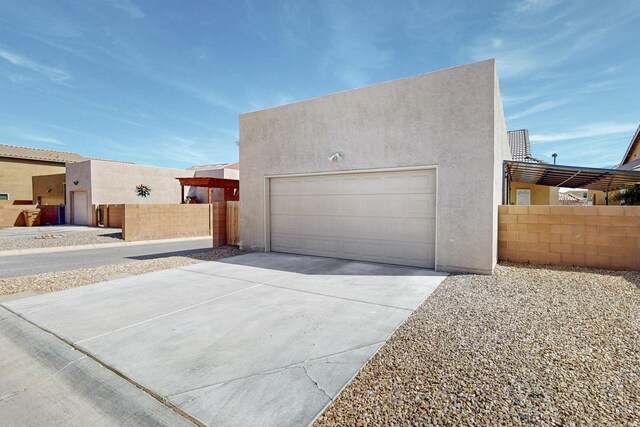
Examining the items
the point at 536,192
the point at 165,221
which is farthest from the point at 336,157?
the point at 536,192

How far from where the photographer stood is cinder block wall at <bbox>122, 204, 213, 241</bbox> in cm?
1466

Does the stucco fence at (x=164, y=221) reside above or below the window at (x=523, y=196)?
below

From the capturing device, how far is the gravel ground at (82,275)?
5.94m

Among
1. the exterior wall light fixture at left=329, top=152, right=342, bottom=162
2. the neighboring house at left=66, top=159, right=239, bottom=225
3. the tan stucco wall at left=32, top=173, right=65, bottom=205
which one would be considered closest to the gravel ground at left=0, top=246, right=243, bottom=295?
the exterior wall light fixture at left=329, top=152, right=342, bottom=162

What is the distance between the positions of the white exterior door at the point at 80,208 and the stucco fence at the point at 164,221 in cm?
1042

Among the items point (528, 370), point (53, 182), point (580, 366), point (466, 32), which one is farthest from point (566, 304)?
point (53, 182)

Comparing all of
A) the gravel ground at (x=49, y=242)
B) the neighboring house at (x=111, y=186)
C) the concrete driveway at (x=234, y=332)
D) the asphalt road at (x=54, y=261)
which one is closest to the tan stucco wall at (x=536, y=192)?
the concrete driveway at (x=234, y=332)

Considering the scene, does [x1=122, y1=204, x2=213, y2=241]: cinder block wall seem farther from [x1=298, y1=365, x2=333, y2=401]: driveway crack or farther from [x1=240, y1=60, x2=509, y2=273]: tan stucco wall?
[x1=298, y1=365, x2=333, y2=401]: driveway crack

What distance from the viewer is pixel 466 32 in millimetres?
8406

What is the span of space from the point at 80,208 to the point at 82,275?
855 inches

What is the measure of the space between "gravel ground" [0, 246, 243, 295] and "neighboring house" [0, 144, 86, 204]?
29302mm

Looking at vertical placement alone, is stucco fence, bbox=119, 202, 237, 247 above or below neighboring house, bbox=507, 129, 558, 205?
below

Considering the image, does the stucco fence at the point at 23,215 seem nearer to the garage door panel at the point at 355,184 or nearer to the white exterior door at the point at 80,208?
the white exterior door at the point at 80,208

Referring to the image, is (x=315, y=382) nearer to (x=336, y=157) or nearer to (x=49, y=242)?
(x=336, y=157)
